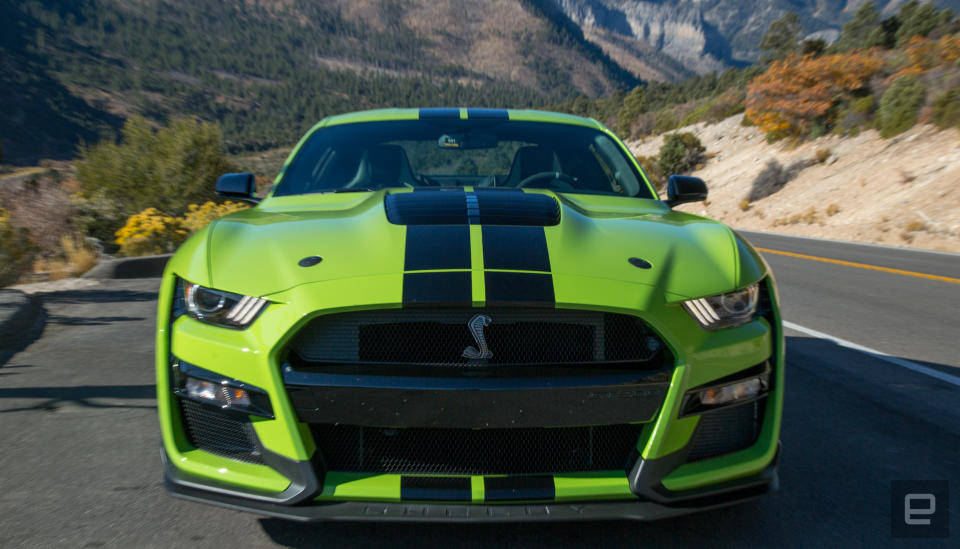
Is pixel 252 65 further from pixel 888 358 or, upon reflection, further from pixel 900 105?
pixel 888 358

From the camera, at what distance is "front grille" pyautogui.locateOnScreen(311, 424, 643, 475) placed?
2172 mm

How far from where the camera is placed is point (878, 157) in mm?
25141

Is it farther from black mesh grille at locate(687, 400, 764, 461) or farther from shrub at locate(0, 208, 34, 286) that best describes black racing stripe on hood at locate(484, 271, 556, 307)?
shrub at locate(0, 208, 34, 286)

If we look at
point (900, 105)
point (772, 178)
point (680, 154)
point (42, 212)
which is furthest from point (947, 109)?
point (42, 212)

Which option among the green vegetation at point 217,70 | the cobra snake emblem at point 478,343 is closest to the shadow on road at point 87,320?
the cobra snake emblem at point 478,343

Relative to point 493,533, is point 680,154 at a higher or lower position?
lower

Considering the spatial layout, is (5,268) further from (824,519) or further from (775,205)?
(775,205)

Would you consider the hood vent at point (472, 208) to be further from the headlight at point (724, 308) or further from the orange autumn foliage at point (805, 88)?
the orange autumn foliage at point (805, 88)

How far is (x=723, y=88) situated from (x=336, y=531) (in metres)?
63.9

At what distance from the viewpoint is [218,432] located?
2264 mm

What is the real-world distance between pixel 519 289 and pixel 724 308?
66 cm

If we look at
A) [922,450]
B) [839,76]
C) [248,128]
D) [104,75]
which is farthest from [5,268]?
[104,75]

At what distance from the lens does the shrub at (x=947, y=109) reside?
2278cm

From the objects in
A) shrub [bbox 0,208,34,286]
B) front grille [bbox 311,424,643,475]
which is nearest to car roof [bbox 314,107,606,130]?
front grille [bbox 311,424,643,475]
